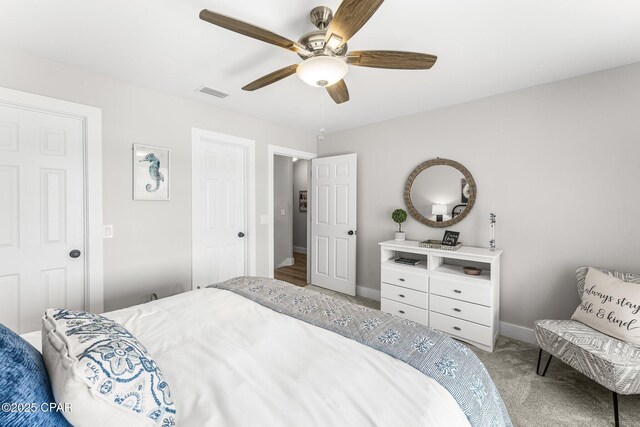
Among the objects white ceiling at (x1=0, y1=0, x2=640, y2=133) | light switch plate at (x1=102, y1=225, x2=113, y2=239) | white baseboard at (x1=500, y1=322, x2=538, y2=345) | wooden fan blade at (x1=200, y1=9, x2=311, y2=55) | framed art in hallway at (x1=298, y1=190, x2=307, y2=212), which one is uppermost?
white ceiling at (x1=0, y1=0, x2=640, y2=133)

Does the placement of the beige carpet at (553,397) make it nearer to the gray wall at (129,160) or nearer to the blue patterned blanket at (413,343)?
the blue patterned blanket at (413,343)

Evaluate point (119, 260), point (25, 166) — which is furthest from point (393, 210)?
point (25, 166)

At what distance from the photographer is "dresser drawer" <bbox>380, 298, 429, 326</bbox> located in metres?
2.86

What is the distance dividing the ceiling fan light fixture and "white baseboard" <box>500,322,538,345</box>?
2866 millimetres

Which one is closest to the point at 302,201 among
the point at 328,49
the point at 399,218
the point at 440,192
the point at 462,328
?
the point at 399,218

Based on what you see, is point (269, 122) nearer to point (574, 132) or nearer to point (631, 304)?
point (574, 132)

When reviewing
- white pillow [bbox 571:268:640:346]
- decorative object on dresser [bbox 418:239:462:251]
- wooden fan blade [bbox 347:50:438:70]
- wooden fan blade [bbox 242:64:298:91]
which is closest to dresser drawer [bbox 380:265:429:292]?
decorative object on dresser [bbox 418:239:462:251]

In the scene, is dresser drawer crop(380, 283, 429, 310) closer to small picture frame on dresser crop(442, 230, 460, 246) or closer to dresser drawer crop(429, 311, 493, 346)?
dresser drawer crop(429, 311, 493, 346)

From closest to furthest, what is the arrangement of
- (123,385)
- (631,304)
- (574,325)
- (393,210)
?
1. (123,385)
2. (631,304)
3. (574,325)
4. (393,210)

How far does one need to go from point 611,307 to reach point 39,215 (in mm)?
4207

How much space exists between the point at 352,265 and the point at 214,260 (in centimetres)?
180

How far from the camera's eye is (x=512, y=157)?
2.71 m

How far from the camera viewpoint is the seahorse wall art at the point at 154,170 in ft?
8.57

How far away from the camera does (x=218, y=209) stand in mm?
3230
